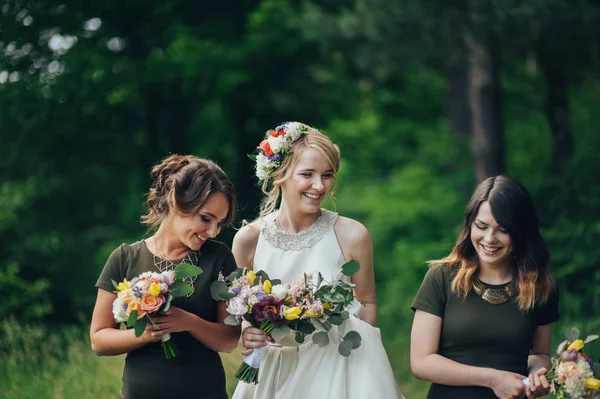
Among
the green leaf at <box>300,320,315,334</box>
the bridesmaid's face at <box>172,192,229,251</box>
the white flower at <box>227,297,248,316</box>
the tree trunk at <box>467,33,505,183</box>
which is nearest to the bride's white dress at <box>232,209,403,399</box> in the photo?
the green leaf at <box>300,320,315,334</box>

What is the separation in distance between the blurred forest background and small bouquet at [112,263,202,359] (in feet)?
19.1

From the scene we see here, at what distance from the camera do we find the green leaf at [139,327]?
143 inches

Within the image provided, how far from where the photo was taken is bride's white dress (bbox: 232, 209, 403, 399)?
4.37 metres

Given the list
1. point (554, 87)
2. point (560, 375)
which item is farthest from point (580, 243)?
point (560, 375)

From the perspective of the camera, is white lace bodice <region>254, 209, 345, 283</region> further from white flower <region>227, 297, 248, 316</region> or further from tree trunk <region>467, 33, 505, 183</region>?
tree trunk <region>467, 33, 505, 183</region>

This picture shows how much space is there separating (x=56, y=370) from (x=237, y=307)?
4.41 meters

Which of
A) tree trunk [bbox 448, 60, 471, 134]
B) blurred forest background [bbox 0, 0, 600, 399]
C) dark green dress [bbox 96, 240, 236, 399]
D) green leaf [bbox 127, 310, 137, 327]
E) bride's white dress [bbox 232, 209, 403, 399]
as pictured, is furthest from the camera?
tree trunk [bbox 448, 60, 471, 134]

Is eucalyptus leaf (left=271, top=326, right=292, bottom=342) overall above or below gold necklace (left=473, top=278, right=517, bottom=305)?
below

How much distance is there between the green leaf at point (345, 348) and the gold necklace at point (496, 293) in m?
0.69

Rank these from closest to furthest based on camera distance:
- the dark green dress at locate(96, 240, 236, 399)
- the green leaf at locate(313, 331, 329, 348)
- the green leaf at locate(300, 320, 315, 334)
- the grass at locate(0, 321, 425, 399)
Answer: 1. the dark green dress at locate(96, 240, 236, 399)
2. the green leaf at locate(300, 320, 315, 334)
3. the green leaf at locate(313, 331, 329, 348)
4. the grass at locate(0, 321, 425, 399)

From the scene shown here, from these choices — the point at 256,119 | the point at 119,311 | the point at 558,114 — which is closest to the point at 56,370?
the point at 119,311

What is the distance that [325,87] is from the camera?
47.6 feet

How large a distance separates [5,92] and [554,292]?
9.18m

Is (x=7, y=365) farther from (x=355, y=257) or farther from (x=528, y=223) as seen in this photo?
(x=528, y=223)
